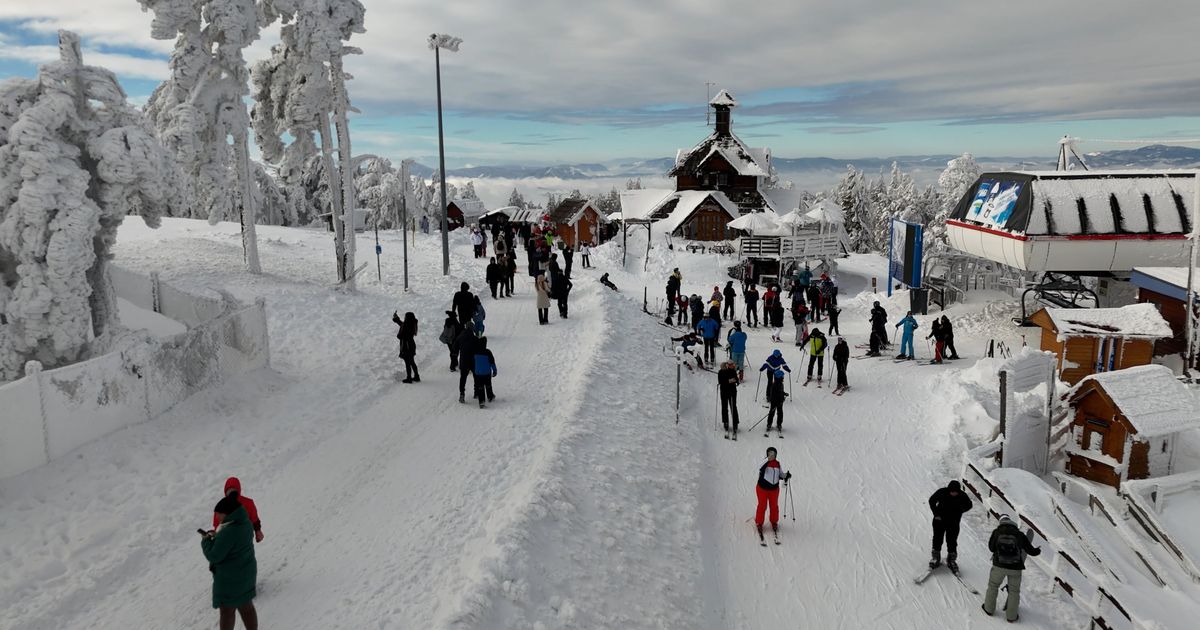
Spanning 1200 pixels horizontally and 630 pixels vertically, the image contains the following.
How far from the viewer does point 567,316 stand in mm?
20250

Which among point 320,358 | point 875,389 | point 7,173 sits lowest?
point 875,389

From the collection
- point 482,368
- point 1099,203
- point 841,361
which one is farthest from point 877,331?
point 482,368

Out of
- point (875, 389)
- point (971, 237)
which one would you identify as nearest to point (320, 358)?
point (875, 389)

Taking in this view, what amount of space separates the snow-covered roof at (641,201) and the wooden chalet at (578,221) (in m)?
2.09

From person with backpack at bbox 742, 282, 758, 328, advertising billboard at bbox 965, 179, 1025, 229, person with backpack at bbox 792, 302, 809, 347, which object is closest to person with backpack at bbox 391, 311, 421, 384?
person with backpack at bbox 792, 302, 809, 347

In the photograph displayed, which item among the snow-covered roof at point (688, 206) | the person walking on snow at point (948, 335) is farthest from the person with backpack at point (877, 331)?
the snow-covered roof at point (688, 206)

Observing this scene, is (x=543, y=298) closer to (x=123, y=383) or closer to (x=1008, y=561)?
(x=123, y=383)

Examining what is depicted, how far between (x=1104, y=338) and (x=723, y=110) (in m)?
41.6

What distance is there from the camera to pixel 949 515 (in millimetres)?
9547

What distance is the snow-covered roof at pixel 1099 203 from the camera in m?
23.2

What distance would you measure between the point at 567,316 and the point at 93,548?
44.1ft

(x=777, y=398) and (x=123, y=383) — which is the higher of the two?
(x=123, y=383)

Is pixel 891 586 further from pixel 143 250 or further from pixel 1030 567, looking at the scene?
pixel 143 250

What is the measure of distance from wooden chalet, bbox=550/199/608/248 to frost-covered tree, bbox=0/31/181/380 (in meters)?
38.4
